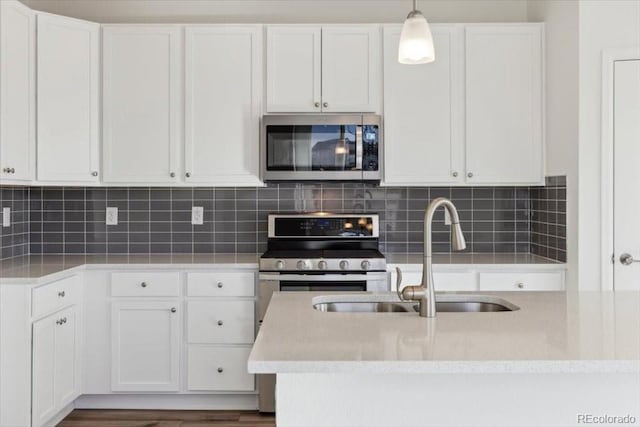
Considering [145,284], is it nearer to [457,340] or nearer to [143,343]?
[143,343]

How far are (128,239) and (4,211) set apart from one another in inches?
30.5

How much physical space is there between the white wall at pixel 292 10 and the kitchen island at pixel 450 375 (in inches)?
114

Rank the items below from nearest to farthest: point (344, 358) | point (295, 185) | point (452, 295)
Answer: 1. point (344, 358)
2. point (452, 295)
3. point (295, 185)

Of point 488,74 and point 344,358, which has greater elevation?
point 488,74

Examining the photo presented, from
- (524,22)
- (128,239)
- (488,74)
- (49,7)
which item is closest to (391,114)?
(488,74)

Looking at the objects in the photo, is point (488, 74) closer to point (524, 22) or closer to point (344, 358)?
point (524, 22)

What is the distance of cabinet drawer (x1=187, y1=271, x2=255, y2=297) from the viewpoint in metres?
3.45

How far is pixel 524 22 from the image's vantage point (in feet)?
13.0

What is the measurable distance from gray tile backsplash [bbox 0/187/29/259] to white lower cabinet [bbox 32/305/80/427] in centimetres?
73

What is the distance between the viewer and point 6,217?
3625 mm

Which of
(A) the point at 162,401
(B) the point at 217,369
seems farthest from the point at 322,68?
(A) the point at 162,401

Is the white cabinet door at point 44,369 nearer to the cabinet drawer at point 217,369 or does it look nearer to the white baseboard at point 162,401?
the white baseboard at point 162,401

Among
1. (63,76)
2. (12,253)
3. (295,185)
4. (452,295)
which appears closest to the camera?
(452,295)

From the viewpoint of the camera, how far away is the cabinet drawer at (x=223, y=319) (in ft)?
11.3
